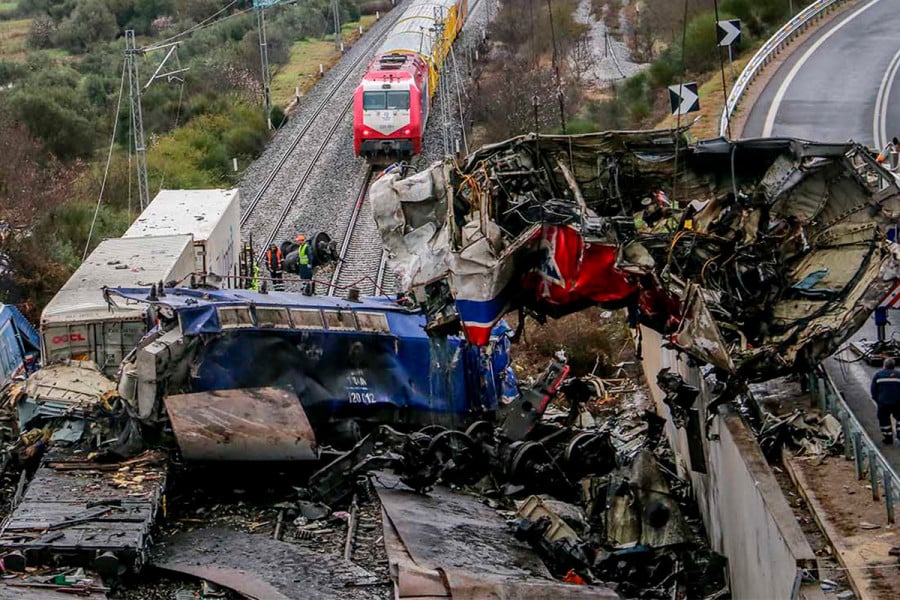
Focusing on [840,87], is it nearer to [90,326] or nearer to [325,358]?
[325,358]

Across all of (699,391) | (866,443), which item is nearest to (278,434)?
(699,391)

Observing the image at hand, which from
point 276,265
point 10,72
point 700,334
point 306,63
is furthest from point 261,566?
point 10,72

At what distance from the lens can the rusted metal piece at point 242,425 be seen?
16.9 metres

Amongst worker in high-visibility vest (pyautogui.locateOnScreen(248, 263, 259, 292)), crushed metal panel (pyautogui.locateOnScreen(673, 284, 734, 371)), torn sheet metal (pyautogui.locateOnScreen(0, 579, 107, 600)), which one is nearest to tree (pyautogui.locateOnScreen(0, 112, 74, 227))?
worker in high-visibility vest (pyautogui.locateOnScreen(248, 263, 259, 292))

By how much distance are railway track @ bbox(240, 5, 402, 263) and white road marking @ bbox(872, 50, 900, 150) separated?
44.7ft

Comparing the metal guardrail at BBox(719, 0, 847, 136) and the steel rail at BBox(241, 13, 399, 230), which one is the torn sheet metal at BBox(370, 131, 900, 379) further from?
the steel rail at BBox(241, 13, 399, 230)

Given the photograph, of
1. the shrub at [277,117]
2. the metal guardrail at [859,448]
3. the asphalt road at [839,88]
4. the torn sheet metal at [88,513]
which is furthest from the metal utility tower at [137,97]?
the metal guardrail at [859,448]

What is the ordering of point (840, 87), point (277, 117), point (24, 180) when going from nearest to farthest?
point (24, 180), point (840, 87), point (277, 117)

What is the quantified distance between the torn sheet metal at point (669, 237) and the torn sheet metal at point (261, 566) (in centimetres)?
334

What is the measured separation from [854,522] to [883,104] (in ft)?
75.0

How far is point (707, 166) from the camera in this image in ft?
57.8

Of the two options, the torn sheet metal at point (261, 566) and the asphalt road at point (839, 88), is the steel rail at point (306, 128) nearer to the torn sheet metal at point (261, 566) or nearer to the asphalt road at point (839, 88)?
the asphalt road at point (839, 88)

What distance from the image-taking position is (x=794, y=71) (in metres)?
36.9

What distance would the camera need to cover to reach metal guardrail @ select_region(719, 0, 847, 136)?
3127cm
